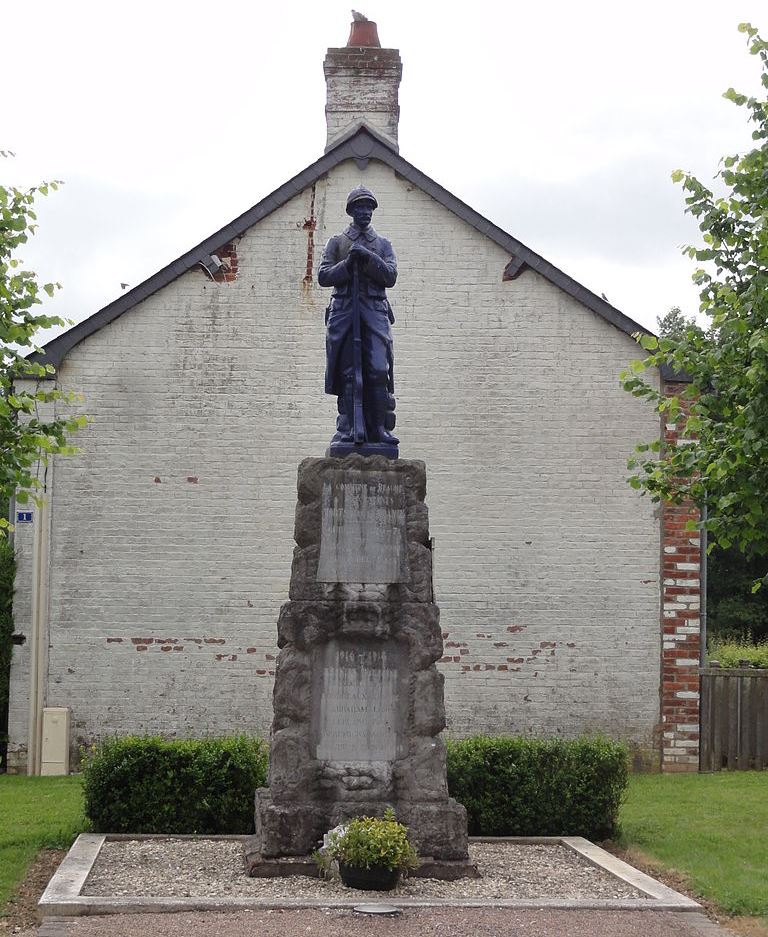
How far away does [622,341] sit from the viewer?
55.8 feet

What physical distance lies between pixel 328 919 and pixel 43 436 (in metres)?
5.85

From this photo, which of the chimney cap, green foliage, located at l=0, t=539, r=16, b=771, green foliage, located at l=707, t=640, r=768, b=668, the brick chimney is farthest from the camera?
green foliage, located at l=707, t=640, r=768, b=668

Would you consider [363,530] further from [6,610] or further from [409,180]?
[409,180]

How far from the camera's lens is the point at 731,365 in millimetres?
11367

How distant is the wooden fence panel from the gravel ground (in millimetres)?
6552

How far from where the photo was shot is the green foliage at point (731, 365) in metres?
10.7

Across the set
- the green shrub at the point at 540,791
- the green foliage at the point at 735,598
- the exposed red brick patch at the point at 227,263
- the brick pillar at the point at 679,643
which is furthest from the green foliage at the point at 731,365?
the green foliage at the point at 735,598

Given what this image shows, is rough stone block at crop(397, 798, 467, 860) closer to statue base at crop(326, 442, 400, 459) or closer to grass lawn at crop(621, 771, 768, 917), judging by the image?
grass lawn at crop(621, 771, 768, 917)

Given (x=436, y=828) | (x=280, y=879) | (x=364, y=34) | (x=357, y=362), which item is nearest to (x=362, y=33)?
(x=364, y=34)

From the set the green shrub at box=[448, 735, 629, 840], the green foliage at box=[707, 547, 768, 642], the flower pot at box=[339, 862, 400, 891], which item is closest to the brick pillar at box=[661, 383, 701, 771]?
the green shrub at box=[448, 735, 629, 840]

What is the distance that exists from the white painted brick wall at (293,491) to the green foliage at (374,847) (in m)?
7.45

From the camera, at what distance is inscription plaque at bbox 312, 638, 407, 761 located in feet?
32.0

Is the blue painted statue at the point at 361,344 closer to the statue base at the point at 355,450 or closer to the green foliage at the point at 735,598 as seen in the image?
the statue base at the point at 355,450

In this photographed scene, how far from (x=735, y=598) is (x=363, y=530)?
2963 cm
